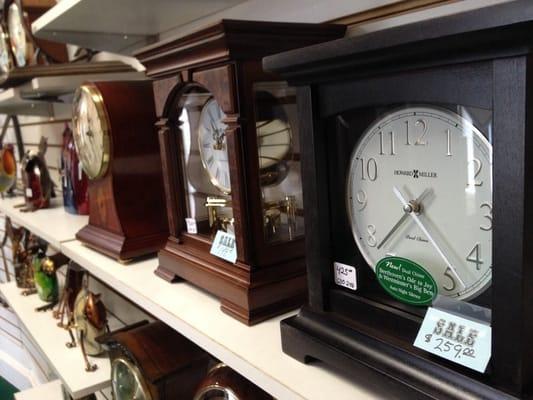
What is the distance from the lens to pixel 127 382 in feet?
3.25

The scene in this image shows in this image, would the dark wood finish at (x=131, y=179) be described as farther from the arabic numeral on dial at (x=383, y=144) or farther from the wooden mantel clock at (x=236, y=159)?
the arabic numeral on dial at (x=383, y=144)

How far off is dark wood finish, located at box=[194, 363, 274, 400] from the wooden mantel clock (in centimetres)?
13

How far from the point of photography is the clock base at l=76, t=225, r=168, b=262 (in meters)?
0.96

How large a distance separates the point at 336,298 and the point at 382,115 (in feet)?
0.66

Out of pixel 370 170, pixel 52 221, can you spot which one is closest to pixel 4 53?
pixel 52 221

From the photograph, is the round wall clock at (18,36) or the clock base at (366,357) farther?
the round wall clock at (18,36)

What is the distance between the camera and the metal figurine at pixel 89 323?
50.3 inches

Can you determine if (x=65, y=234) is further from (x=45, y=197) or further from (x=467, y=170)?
(x=467, y=170)

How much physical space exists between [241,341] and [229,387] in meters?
0.16

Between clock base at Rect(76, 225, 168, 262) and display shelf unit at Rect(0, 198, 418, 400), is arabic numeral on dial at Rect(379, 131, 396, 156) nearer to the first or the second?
display shelf unit at Rect(0, 198, 418, 400)

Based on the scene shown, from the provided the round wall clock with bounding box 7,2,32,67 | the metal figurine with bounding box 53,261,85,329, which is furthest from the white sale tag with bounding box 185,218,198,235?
the round wall clock with bounding box 7,2,32,67

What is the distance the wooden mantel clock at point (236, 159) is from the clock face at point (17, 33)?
3.00 feet

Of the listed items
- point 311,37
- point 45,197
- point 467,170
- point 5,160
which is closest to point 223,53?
point 311,37

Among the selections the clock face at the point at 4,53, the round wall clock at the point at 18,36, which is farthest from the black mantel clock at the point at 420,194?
the clock face at the point at 4,53
